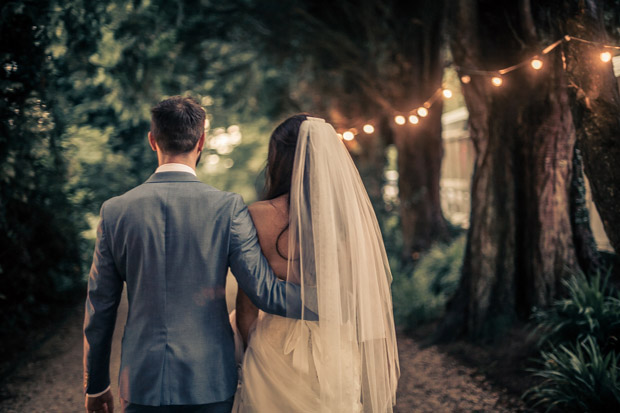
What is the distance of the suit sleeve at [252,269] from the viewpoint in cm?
231

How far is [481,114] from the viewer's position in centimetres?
585

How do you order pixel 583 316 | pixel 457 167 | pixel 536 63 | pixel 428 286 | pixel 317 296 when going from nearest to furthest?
pixel 317 296, pixel 583 316, pixel 536 63, pixel 428 286, pixel 457 167

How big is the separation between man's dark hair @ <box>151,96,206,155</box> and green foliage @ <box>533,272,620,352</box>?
12.2 ft

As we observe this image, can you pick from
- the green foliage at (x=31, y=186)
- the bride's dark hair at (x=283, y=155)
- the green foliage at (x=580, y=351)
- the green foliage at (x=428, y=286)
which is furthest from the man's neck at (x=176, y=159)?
the green foliage at (x=428, y=286)

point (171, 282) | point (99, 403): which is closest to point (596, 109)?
point (171, 282)

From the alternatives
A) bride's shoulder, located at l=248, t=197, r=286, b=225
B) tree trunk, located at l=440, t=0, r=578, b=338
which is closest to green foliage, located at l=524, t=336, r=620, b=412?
tree trunk, located at l=440, t=0, r=578, b=338

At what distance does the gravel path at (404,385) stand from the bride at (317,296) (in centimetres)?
244

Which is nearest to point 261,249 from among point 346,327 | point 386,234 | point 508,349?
point 346,327

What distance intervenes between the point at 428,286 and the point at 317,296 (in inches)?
232

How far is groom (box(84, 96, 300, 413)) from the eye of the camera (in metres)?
2.21

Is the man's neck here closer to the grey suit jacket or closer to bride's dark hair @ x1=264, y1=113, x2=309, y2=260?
the grey suit jacket

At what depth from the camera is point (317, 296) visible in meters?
2.50

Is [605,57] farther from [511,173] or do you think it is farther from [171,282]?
[171,282]

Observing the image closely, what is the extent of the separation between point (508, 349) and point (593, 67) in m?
3.04
